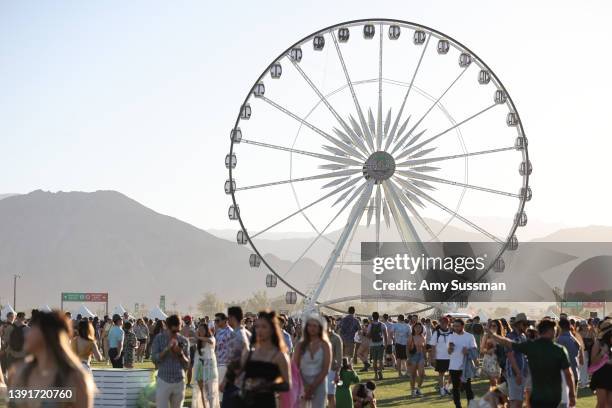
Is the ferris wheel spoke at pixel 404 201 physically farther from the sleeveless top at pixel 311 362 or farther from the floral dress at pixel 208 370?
the sleeveless top at pixel 311 362

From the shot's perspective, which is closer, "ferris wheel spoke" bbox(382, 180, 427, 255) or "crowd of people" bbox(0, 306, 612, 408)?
"crowd of people" bbox(0, 306, 612, 408)

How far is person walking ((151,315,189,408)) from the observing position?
14055 mm

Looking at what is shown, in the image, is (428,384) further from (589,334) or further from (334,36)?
(334,36)

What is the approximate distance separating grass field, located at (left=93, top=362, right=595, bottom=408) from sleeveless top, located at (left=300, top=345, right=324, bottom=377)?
8636mm

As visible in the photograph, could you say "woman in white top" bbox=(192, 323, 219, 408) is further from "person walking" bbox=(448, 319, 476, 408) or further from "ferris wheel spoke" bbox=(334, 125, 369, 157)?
"ferris wheel spoke" bbox=(334, 125, 369, 157)

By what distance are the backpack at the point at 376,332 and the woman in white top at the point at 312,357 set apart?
1816cm

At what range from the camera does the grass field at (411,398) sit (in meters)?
21.5

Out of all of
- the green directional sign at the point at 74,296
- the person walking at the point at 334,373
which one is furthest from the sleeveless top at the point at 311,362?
the green directional sign at the point at 74,296

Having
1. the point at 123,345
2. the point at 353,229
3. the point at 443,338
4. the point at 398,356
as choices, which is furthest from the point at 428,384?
the point at 353,229

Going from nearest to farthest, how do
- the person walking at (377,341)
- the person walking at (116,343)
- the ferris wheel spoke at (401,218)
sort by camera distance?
the person walking at (116,343) < the person walking at (377,341) < the ferris wheel spoke at (401,218)

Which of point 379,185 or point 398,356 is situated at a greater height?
point 379,185

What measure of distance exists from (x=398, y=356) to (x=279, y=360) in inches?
816

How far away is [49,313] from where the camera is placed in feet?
24.1

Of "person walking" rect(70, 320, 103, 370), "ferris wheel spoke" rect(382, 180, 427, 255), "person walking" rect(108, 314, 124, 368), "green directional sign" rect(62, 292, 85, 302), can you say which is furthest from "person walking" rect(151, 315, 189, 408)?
"green directional sign" rect(62, 292, 85, 302)
